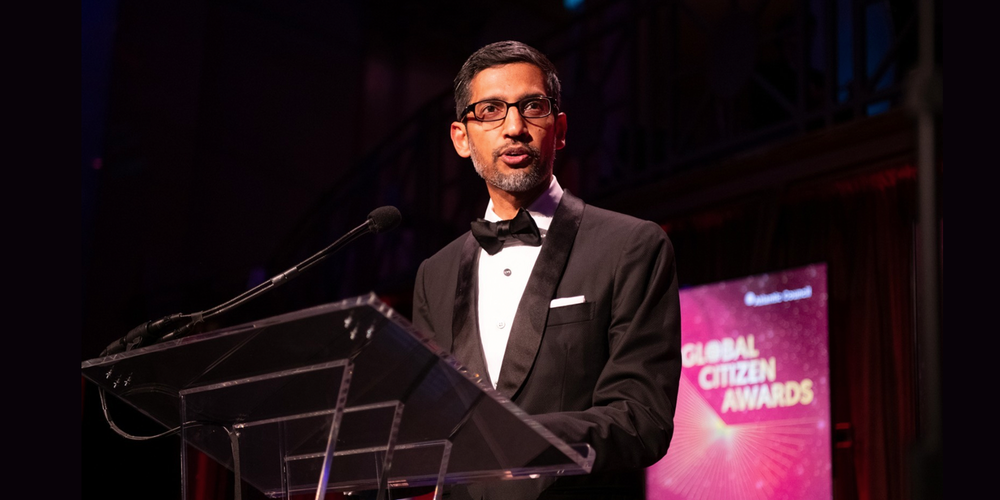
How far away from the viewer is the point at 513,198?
6.73 feet

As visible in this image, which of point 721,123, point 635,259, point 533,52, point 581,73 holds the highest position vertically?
point 581,73

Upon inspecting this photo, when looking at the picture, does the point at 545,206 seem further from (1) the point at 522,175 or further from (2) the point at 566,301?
(2) the point at 566,301

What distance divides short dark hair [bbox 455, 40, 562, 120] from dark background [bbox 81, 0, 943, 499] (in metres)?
1.61

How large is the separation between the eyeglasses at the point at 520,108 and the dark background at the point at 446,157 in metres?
1.65

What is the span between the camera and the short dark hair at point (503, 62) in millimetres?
2041

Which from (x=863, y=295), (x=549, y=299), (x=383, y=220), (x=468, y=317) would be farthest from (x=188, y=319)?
(x=863, y=295)

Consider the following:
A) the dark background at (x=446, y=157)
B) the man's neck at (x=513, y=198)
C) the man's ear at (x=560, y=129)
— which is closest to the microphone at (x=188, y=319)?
the man's neck at (x=513, y=198)

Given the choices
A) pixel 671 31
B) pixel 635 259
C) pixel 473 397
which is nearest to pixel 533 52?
pixel 635 259

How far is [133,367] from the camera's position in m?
1.51

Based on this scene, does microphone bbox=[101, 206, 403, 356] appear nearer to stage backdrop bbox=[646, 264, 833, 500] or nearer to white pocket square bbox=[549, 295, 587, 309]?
white pocket square bbox=[549, 295, 587, 309]

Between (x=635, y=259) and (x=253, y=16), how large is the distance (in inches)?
280

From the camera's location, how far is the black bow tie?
77.2 inches

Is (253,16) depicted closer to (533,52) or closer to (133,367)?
(533,52)

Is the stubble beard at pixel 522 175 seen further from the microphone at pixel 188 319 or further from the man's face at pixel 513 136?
the microphone at pixel 188 319
